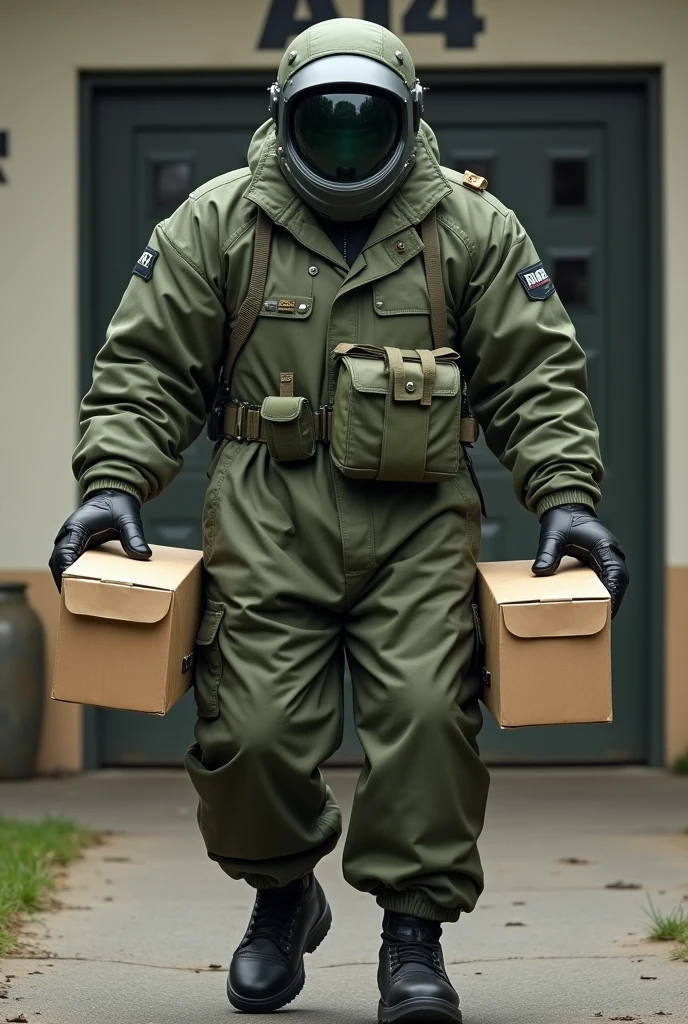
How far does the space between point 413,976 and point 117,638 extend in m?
0.88

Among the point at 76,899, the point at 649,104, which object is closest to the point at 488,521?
the point at 649,104

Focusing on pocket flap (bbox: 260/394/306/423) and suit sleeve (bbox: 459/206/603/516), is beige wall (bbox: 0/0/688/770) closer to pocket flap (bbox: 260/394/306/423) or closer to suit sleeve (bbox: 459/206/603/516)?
suit sleeve (bbox: 459/206/603/516)

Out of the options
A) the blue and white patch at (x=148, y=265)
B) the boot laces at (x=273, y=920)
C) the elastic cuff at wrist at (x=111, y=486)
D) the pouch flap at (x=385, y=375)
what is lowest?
the boot laces at (x=273, y=920)

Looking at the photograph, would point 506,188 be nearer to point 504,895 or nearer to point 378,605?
point 504,895

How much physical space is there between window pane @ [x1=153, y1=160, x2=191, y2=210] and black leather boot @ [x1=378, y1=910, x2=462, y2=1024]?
14.7 feet

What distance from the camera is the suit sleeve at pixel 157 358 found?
11.3ft

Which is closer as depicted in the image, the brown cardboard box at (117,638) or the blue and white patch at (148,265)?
the brown cardboard box at (117,638)

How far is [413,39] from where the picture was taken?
23.1 ft

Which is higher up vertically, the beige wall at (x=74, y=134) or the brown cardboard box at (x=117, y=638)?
the beige wall at (x=74, y=134)

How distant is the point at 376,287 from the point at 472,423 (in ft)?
1.18

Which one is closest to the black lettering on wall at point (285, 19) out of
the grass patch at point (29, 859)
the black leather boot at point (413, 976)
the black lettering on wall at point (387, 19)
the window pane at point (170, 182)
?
the black lettering on wall at point (387, 19)

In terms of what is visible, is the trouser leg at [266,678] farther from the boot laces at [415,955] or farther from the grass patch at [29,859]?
the grass patch at [29,859]

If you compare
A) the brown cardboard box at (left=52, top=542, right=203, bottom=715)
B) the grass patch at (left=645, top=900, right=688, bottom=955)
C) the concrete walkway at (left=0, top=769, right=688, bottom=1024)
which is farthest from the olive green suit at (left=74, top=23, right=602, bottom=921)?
the grass patch at (left=645, top=900, right=688, bottom=955)

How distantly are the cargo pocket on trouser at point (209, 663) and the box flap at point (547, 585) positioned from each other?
565 millimetres
